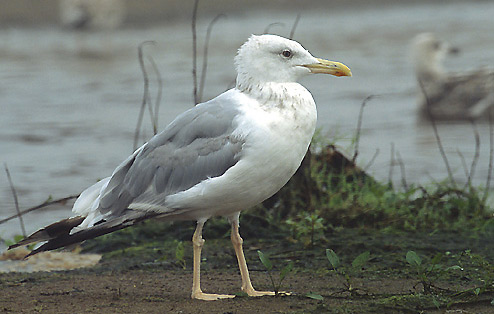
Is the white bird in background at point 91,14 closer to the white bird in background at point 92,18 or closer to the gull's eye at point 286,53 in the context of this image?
the white bird in background at point 92,18

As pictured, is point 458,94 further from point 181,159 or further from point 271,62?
point 181,159

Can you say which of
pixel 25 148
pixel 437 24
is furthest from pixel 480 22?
pixel 25 148

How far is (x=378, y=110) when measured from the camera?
1233 cm

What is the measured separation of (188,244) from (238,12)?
1899 cm

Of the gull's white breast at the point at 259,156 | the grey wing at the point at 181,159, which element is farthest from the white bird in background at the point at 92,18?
the gull's white breast at the point at 259,156

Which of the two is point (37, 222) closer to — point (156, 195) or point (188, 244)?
point (188, 244)

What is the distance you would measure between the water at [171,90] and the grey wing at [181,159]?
100 inches

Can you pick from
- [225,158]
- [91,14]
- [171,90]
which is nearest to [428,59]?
[171,90]

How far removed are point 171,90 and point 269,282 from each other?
9.13 metres

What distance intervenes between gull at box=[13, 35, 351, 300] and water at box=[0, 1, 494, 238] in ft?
8.23

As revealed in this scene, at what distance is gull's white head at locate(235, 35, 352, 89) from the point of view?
4320 mm

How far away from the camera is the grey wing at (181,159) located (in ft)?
13.7

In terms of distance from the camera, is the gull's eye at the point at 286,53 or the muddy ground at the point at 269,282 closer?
the muddy ground at the point at 269,282

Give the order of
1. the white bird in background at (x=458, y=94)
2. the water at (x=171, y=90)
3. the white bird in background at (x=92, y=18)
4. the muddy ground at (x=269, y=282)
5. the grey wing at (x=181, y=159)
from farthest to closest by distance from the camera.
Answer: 1. the white bird in background at (x=92, y=18)
2. the white bird in background at (x=458, y=94)
3. the water at (x=171, y=90)
4. the grey wing at (x=181, y=159)
5. the muddy ground at (x=269, y=282)
